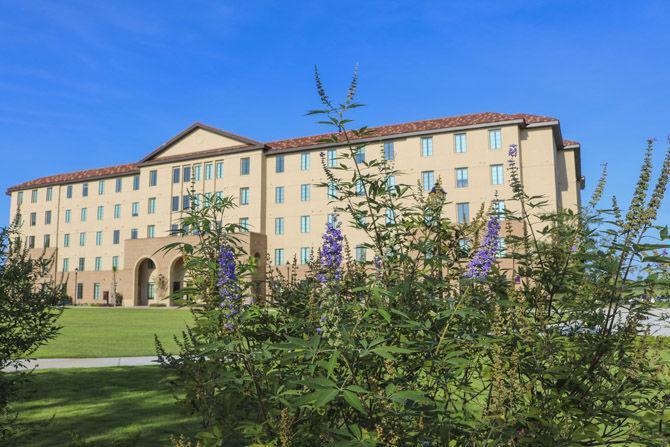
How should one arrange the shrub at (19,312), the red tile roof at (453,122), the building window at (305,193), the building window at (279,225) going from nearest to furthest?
the shrub at (19,312) < the red tile roof at (453,122) < the building window at (305,193) < the building window at (279,225)

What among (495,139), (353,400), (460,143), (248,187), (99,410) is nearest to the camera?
(353,400)

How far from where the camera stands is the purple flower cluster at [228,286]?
10.6ft

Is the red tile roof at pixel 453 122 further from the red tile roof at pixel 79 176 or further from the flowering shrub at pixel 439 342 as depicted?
the flowering shrub at pixel 439 342

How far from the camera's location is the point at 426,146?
43.2 meters

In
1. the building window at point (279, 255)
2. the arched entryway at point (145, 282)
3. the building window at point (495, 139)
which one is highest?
the building window at point (495, 139)

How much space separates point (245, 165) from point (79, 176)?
25.7 m

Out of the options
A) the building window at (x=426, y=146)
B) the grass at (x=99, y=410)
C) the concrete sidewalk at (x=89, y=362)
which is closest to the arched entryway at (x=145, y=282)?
the building window at (x=426, y=146)

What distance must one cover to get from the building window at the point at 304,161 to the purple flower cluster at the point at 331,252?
45268 millimetres

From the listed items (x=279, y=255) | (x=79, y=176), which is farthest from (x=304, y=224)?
(x=79, y=176)

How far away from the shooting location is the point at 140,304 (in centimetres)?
5528

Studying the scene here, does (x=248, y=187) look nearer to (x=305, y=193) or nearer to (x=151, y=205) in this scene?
(x=305, y=193)

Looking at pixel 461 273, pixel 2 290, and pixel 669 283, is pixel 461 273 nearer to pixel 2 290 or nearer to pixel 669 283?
pixel 669 283

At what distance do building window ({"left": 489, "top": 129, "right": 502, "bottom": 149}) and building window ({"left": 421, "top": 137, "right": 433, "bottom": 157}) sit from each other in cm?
503

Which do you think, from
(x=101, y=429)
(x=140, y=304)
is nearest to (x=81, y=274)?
(x=140, y=304)
